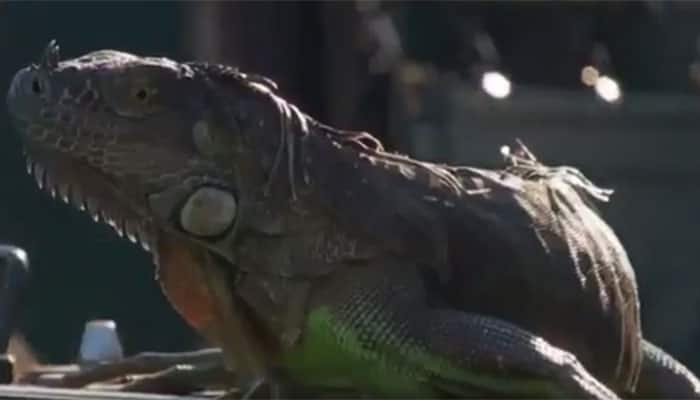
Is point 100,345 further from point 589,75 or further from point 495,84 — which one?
point 589,75

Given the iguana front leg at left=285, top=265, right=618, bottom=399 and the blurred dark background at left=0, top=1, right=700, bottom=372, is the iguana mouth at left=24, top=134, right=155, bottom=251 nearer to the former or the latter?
the iguana front leg at left=285, top=265, right=618, bottom=399

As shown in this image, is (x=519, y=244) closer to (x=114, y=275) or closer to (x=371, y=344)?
(x=371, y=344)

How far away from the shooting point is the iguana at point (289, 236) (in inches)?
184

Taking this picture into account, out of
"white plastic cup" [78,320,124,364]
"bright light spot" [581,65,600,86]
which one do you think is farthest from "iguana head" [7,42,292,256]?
"bright light spot" [581,65,600,86]

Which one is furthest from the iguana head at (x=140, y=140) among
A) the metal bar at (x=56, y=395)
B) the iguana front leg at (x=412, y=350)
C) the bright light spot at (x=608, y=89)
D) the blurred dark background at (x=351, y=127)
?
the bright light spot at (x=608, y=89)

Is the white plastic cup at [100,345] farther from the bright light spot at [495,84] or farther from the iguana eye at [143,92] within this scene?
the bright light spot at [495,84]

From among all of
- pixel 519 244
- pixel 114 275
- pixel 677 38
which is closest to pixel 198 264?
pixel 519 244

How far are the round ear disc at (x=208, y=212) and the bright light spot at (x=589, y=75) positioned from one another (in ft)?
33.4

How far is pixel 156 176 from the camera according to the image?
4.65 meters

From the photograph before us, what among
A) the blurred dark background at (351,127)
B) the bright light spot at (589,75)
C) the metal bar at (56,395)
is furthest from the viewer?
the bright light spot at (589,75)

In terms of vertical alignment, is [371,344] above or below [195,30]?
below

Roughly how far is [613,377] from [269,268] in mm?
817

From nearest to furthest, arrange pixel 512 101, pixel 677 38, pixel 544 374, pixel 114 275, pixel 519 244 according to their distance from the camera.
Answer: pixel 544 374 < pixel 519 244 < pixel 114 275 < pixel 512 101 < pixel 677 38

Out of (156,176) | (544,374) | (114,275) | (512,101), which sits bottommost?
(544,374)
